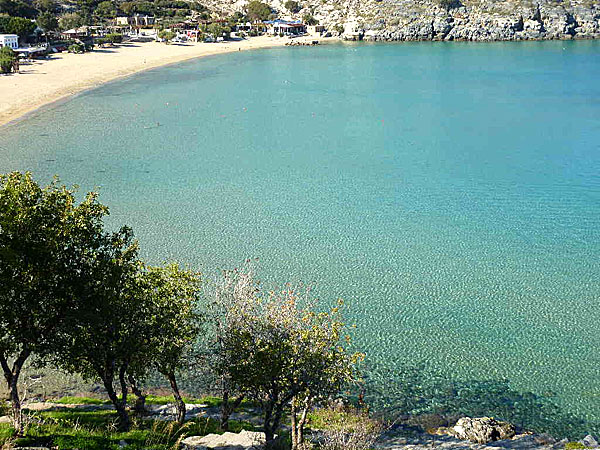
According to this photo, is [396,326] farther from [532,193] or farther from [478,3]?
[478,3]

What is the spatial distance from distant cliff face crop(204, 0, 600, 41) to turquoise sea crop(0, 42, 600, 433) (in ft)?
220

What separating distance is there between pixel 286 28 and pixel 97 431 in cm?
15555

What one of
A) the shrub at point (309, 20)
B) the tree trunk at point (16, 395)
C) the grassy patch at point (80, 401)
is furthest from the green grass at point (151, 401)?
the shrub at point (309, 20)

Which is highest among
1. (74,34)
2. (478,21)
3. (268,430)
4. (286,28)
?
(478,21)

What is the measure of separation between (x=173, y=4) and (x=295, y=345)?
566ft

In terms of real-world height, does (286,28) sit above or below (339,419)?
above

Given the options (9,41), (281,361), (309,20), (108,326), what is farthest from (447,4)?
(108,326)

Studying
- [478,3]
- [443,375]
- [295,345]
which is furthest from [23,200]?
[478,3]

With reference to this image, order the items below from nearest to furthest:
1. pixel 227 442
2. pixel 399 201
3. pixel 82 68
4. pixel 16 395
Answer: pixel 16 395 → pixel 227 442 → pixel 399 201 → pixel 82 68

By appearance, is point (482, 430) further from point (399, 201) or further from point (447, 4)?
point (447, 4)

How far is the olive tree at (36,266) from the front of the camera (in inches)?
583

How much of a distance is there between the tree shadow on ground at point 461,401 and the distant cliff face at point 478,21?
142m

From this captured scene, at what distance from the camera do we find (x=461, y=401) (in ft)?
71.3

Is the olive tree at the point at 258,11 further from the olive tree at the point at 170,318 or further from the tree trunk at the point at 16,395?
the tree trunk at the point at 16,395
